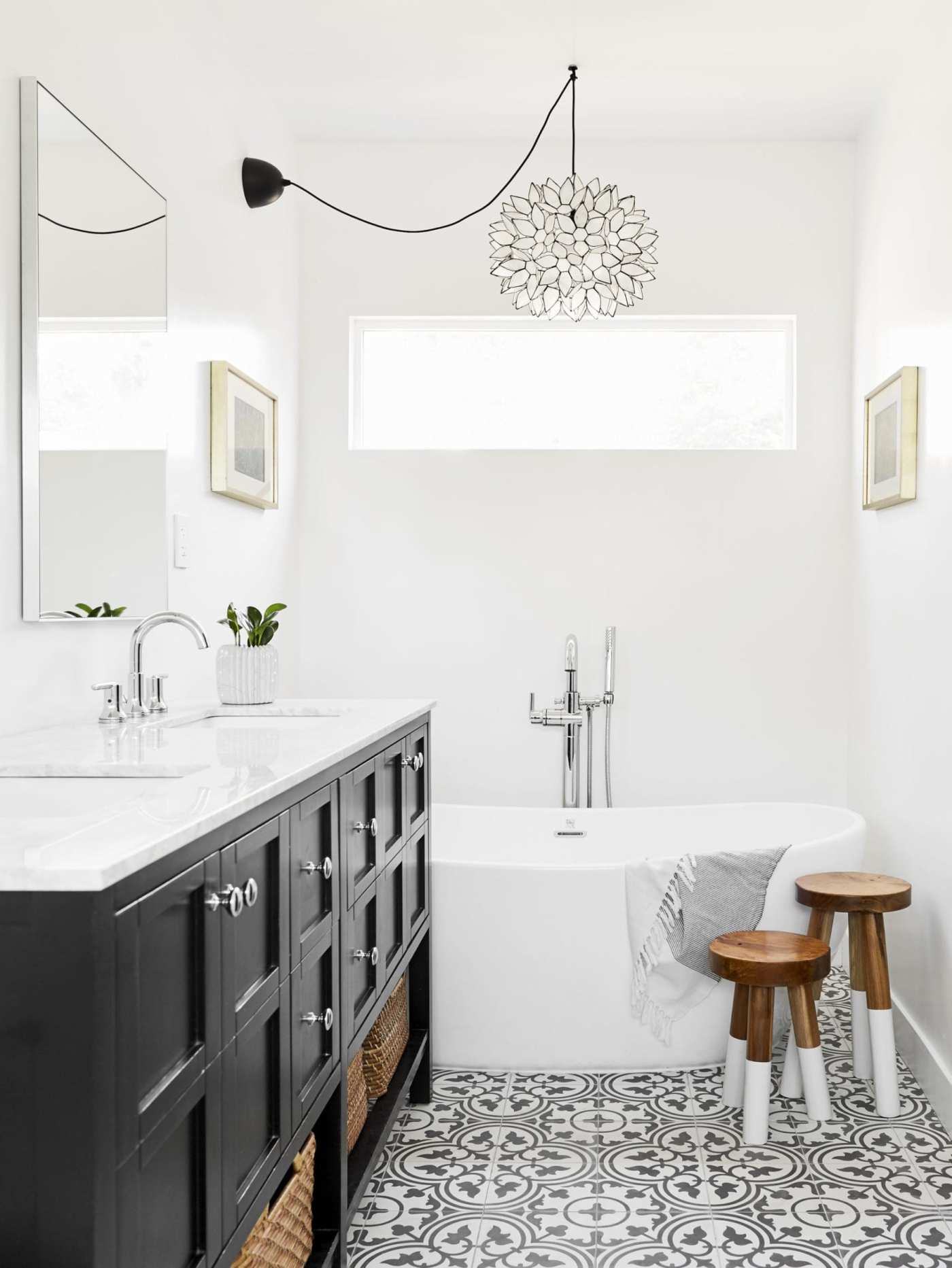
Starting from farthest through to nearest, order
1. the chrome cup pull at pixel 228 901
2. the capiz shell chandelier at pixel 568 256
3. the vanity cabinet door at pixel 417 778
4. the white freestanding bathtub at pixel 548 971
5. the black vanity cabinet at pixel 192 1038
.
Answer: the capiz shell chandelier at pixel 568 256 → the white freestanding bathtub at pixel 548 971 → the vanity cabinet door at pixel 417 778 → the chrome cup pull at pixel 228 901 → the black vanity cabinet at pixel 192 1038

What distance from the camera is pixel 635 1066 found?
2654mm

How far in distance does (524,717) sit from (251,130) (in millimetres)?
1975

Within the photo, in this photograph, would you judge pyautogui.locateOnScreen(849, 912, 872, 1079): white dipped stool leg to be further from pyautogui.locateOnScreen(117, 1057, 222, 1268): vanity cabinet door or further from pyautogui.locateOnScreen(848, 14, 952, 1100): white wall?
pyautogui.locateOnScreen(117, 1057, 222, 1268): vanity cabinet door

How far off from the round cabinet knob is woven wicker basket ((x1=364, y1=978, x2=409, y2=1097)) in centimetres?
A: 45

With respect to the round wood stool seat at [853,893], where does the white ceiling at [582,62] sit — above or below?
above

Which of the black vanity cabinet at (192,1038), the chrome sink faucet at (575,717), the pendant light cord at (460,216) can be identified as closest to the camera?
the black vanity cabinet at (192,1038)

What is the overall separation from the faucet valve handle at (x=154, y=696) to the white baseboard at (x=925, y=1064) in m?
1.88

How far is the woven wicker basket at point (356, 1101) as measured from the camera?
6.34 ft

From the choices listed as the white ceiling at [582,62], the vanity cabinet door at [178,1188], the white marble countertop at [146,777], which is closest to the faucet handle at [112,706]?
the white marble countertop at [146,777]

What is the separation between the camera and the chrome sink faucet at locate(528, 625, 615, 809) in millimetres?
3520

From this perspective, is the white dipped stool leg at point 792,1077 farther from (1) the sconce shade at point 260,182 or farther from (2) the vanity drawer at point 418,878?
(1) the sconce shade at point 260,182

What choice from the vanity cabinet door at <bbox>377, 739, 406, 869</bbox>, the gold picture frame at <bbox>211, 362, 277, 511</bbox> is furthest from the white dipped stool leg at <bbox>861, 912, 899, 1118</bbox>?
the gold picture frame at <bbox>211, 362, 277, 511</bbox>

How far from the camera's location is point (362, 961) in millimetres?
1826

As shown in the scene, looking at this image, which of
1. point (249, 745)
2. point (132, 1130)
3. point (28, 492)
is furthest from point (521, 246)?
point (132, 1130)
